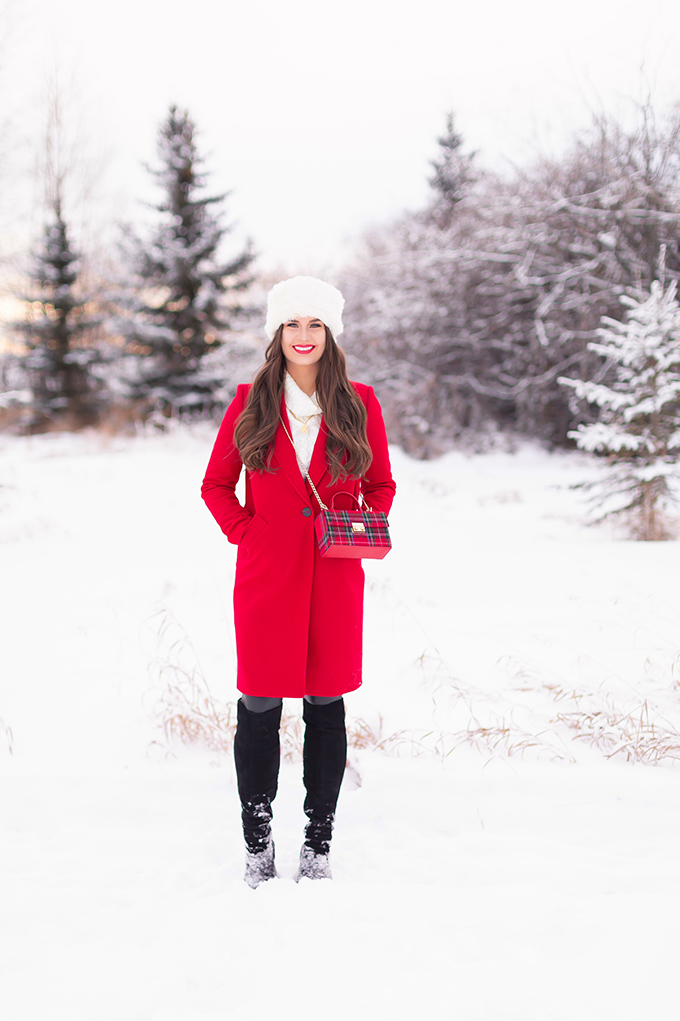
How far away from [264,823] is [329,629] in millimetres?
640

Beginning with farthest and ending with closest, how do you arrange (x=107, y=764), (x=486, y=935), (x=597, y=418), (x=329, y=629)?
(x=597, y=418) < (x=107, y=764) < (x=329, y=629) < (x=486, y=935)

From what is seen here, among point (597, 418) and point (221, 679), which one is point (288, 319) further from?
point (597, 418)

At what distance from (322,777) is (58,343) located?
57.6 ft

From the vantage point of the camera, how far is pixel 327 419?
178 cm

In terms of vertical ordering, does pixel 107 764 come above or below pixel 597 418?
below

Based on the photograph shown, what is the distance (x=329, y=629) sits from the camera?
177cm

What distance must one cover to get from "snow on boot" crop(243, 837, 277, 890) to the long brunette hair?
1.16 meters

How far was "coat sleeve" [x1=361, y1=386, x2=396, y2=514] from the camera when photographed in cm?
191

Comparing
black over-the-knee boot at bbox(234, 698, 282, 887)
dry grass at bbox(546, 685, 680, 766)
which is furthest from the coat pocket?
dry grass at bbox(546, 685, 680, 766)

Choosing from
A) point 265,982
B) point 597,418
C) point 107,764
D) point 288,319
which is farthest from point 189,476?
point 597,418

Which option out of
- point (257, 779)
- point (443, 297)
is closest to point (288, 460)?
point (257, 779)

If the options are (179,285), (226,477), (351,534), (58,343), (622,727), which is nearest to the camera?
(351,534)

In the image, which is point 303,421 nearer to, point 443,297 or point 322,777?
point 322,777

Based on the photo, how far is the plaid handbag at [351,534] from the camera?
1.65 m
